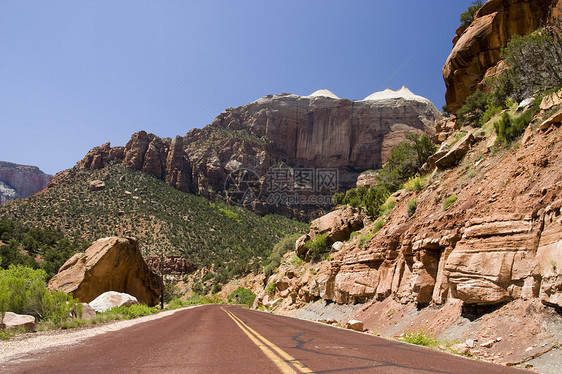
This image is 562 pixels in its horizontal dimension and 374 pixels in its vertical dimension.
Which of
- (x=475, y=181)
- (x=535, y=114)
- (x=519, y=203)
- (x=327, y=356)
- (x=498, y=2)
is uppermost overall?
(x=498, y=2)

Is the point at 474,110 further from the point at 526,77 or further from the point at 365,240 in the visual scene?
the point at 365,240

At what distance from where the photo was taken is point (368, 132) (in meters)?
133

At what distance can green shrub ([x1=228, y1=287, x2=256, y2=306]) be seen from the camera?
5494 centimetres

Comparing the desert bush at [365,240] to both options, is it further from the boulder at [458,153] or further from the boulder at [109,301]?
the boulder at [109,301]

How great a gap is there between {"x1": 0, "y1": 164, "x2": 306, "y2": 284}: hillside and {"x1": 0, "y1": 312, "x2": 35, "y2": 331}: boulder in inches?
2117

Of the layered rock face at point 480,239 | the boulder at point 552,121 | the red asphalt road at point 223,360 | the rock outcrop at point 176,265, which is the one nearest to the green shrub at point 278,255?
the rock outcrop at point 176,265

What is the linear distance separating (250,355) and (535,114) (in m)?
13.1

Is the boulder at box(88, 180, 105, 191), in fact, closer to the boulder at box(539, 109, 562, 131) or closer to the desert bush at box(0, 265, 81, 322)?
the desert bush at box(0, 265, 81, 322)

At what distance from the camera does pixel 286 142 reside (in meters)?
139

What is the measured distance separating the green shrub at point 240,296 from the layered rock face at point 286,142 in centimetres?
5053

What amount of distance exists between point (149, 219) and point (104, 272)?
47661mm

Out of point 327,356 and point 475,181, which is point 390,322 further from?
point 327,356

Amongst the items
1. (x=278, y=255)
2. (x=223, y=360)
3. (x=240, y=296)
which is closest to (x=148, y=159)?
(x=240, y=296)

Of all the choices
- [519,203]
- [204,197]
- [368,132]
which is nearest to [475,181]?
[519,203]
